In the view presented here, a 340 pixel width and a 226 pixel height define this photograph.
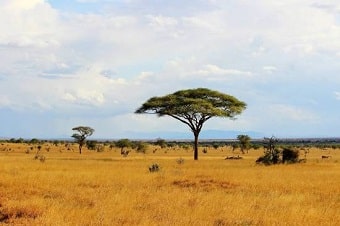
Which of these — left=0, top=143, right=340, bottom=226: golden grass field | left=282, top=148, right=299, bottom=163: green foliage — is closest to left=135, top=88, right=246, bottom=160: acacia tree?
left=282, top=148, right=299, bottom=163: green foliage

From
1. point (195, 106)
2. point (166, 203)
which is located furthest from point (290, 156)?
point (166, 203)

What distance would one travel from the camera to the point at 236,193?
69.1 ft

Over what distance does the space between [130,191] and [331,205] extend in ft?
25.7

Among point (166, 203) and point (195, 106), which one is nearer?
point (166, 203)

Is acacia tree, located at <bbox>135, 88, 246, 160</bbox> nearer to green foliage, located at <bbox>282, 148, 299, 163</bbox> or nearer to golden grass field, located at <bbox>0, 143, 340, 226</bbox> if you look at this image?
green foliage, located at <bbox>282, 148, 299, 163</bbox>

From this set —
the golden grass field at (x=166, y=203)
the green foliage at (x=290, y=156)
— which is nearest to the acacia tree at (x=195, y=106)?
the green foliage at (x=290, y=156)

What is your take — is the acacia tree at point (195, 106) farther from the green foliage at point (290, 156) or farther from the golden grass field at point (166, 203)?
the golden grass field at point (166, 203)

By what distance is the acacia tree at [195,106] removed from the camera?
5912 cm

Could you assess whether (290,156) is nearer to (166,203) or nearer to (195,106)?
(195,106)

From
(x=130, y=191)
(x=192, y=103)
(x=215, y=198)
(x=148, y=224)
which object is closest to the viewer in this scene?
(x=148, y=224)

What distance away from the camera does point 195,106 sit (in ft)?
193

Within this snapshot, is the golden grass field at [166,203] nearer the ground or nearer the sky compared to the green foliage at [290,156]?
nearer the ground

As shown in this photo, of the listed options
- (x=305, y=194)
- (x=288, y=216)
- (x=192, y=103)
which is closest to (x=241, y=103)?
(x=192, y=103)

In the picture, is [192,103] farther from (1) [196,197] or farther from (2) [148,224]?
(2) [148,224]
